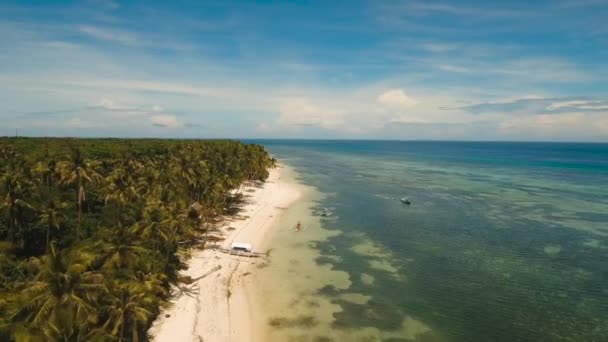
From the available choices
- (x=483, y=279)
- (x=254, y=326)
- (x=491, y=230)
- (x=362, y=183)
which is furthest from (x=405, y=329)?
(x=362, y=183)

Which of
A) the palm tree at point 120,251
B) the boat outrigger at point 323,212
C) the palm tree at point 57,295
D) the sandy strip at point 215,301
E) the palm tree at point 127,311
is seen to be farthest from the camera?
the boat outrigger at point 323,212

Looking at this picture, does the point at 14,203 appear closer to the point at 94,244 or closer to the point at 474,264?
the point at 94,244

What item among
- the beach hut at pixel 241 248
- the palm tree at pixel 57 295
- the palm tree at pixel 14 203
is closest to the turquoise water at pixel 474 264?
the beach hut at pixel 241 248

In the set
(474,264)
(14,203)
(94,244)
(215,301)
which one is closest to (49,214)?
(14,203)

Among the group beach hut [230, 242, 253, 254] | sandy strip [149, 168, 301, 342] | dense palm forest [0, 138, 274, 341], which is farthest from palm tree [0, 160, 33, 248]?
beach hut [230, 242, 253, 254]

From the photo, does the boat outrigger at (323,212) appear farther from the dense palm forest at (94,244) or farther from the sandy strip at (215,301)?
the dense palm forest at (94,244)

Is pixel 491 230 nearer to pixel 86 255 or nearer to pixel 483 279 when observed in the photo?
pixel 483 279
